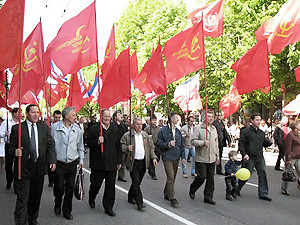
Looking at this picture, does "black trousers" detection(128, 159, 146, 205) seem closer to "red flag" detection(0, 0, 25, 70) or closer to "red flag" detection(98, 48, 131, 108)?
"red flag" detection(98, 48, 131, 108)

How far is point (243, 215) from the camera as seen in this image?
239 inches

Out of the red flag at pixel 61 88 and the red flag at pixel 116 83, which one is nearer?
the red flag at pixel 116 83

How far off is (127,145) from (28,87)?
10.6 ft

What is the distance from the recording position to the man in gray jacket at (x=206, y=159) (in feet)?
→ 22.7

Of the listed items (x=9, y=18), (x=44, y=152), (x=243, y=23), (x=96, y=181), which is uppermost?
(x=243, y=23)

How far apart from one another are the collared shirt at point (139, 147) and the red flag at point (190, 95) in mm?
8420

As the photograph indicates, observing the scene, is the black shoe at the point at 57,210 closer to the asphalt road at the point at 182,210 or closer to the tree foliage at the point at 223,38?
the asphalt road at the point at 182,210

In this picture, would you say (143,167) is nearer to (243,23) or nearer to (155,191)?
(155,191)

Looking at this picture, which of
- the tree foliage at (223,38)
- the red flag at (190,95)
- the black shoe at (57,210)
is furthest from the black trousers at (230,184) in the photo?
the red flag at (190,95)

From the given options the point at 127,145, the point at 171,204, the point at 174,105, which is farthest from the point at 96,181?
the point at 174,105

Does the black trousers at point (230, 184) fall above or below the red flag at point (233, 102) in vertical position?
below

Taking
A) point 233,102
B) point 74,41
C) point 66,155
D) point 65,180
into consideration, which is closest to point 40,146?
point 66,155

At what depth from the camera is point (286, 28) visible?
26.5 feet

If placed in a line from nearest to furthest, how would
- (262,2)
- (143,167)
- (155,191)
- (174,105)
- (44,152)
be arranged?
1. (44,152)
2. (143,167)
3. (155,191)
4. (262,2)
5. (174,105)
